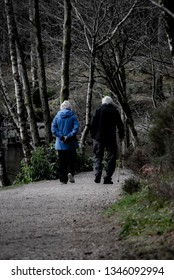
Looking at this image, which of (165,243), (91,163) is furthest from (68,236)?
(91,163)

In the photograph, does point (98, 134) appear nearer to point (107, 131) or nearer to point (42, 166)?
point (107, 131)

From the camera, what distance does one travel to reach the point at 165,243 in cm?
661

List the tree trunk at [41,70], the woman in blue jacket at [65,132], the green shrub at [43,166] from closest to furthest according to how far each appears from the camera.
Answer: the woman in blue jacket at [65,132] → the green shrub at [43,166] → the tree trunk at [41,70]

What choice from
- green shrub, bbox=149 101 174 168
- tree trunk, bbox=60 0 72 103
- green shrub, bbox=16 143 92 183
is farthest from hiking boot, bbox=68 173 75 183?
tree trunk, bbox=60 0 72 103

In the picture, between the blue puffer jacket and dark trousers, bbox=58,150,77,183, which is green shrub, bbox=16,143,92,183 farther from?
the blue puffer jacket

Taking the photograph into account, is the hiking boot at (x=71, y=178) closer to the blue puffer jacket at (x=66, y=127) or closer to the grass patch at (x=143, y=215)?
the blue puffer jacket at (x=66, y=127)

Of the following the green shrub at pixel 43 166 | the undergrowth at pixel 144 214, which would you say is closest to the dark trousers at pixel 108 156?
the green shrub at pixel 43 166

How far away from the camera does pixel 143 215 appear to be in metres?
8.27

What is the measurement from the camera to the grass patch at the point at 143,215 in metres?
7.45

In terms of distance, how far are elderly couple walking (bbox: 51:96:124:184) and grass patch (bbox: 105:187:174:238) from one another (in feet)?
14.6

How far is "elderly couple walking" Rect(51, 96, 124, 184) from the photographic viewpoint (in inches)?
564

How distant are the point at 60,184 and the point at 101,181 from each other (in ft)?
3.44

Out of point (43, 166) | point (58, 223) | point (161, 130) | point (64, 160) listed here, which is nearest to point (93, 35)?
point (43, 166)
